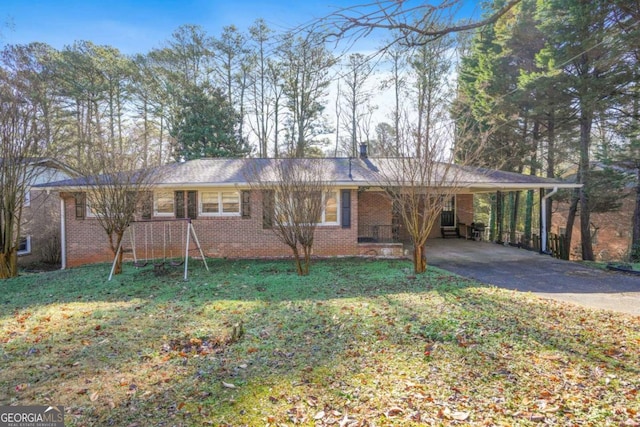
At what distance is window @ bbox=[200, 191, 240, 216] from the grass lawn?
499 cm

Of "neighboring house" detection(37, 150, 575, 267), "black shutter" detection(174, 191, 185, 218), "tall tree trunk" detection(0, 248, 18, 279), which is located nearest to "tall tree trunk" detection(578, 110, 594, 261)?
"neighboring house" detection(37, 150, 575, 267)

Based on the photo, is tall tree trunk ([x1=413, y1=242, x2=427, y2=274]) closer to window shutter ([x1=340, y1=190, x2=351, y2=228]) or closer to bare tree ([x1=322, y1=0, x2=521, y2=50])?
window shutter ([x1=340, y1=190, x2=351, y2=228])

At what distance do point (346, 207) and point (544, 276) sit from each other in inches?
227

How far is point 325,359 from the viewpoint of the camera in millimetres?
3691

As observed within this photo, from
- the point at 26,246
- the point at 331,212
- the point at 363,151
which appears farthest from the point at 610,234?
the point at 26,246

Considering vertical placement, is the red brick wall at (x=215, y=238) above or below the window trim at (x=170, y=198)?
below

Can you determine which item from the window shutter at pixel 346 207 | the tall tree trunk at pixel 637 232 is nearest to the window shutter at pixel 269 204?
the window shutter at pixel 346 207

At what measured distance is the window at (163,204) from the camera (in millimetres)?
11375

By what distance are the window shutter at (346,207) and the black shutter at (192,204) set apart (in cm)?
492

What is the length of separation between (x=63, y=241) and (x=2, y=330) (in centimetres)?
743

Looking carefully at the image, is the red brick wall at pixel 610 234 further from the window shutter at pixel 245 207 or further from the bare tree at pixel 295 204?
the window shutter at pixel 245 207

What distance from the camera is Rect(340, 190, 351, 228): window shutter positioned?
11117 millimetres

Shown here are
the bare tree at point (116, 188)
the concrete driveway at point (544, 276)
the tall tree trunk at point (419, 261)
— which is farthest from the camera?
the bare tree at point (116, 188)

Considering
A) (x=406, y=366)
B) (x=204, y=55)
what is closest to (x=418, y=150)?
(x=406, y=366)
